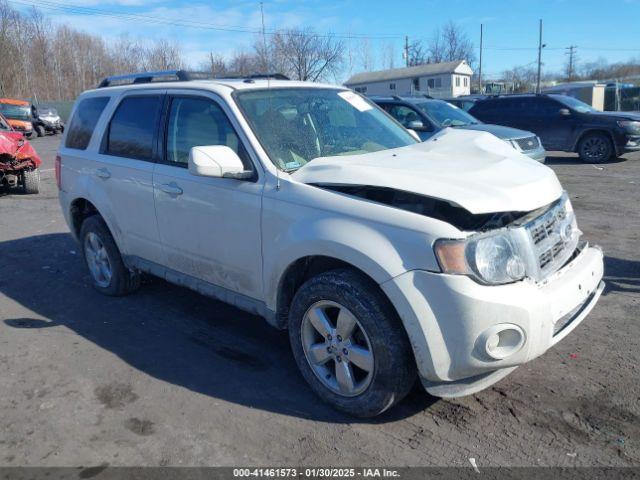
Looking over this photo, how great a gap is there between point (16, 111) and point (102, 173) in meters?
28.5

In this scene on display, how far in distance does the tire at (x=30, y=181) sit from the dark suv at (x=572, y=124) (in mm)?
11595

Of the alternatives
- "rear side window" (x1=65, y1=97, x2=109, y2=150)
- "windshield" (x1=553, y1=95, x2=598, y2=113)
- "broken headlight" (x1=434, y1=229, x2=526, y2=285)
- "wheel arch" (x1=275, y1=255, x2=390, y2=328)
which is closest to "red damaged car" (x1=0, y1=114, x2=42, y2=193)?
"rear side window" (x1=65, y1=97, x2=109, y2=150)

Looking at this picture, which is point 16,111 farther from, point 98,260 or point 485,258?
point 485,258

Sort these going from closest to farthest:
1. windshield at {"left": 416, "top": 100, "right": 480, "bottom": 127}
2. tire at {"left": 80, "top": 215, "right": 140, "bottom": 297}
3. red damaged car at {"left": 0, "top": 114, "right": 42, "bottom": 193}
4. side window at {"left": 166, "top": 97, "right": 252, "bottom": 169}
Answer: side window at {"left": 166, "top": 97, "right": 252, "bottom": 169}, tire at {"left": 80, "top": 215, "right": 140, "bottom": 297}, red damaged car at {"left": 0, "top": 114, "right": 42, "bottom": 193}, windshield at {"left": 416, "top": 100, "right": 480, "bottom": 127}

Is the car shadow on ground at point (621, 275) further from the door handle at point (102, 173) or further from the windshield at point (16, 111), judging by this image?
the windshield at point (16, 111)

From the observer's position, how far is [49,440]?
10.6 ft

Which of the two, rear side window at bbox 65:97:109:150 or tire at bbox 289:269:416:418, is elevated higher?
rear side window at bbox 65:97:109:150

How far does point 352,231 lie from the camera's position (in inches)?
121

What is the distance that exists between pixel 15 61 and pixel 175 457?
65.7 metres

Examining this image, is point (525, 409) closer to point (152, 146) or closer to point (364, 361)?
point (364, 361)

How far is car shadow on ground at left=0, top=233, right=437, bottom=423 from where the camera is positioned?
360cm

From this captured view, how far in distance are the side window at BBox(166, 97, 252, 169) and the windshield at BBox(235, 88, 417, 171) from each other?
18cm

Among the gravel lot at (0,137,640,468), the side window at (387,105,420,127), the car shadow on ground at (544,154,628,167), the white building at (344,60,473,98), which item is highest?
the white building at (344,60,473,98)

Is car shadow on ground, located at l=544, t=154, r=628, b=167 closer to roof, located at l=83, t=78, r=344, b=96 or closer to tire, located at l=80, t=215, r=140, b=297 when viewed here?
roof, located at l=83, t=78, r=344, b=96
